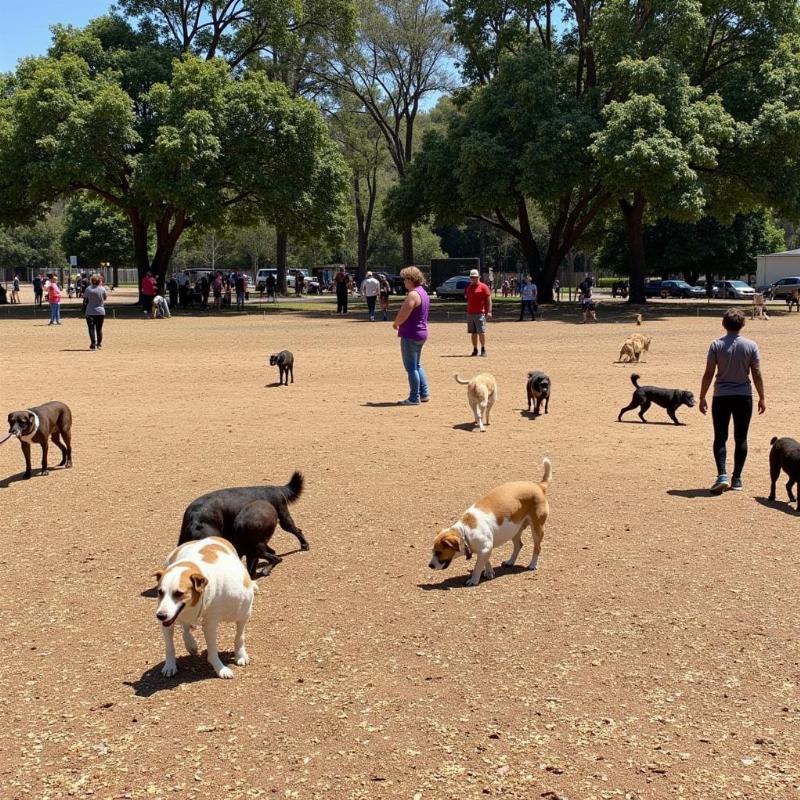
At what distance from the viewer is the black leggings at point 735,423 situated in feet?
27.6

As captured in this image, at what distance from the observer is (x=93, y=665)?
4812mm

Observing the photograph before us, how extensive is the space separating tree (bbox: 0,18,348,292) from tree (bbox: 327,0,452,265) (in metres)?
12.9

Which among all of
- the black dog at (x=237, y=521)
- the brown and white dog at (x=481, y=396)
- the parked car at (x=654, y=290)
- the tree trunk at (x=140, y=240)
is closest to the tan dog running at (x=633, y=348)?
the brown and white dog at (x=481, y=396)

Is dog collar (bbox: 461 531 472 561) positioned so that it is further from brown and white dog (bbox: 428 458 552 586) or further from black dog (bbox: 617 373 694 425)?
black dog (bbox: 617 373 694 425)

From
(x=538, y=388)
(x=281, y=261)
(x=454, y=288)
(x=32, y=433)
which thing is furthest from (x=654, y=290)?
(x=32, y=433)

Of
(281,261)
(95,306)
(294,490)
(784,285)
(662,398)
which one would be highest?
(281,261)

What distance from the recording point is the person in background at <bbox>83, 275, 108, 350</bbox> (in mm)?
21188

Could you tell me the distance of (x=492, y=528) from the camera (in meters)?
5.98

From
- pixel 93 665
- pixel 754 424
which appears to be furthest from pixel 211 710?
pixel 754 424

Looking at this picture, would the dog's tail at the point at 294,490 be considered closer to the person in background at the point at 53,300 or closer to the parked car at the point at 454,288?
the person in background at the point at 53,300

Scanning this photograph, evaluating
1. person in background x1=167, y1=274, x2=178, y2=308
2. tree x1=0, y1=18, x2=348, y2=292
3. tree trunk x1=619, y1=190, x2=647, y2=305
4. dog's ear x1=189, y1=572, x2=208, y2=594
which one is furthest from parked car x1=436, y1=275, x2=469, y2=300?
dog's ear x1=189, y1=572, x2=208, y2=594

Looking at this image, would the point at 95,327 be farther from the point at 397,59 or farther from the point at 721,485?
the point at 397,59

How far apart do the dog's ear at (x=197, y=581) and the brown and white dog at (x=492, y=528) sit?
1.91 m

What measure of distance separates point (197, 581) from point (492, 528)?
230 cm
